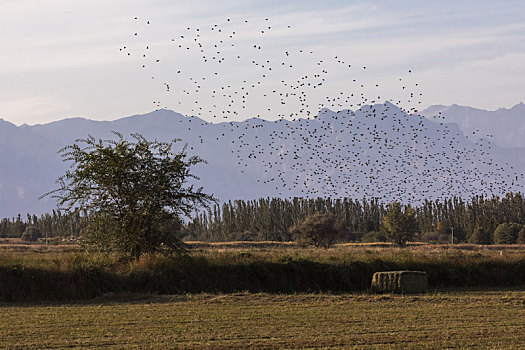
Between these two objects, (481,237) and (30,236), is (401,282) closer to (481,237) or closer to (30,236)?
(481,237)

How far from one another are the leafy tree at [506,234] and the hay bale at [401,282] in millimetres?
66047

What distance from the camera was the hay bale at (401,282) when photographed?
32094mm

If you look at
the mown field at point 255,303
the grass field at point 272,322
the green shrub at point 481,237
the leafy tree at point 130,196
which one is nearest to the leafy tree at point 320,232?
the green shrub at point 481,237

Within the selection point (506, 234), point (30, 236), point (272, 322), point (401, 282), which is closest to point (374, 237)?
point (506, 234)

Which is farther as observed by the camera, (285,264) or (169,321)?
(285,264)

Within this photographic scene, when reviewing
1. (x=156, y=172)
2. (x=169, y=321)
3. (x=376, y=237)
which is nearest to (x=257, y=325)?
(x=169, y=321)

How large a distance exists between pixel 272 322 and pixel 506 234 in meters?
78.6

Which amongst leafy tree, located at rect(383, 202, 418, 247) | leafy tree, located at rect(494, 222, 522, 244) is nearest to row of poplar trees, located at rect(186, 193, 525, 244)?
leafy tree, located at rect(494, 222, 522, 244)

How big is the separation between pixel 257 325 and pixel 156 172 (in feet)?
52.5

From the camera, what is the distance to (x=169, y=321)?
22.9m

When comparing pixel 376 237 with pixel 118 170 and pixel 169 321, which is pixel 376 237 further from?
pixel 169 321

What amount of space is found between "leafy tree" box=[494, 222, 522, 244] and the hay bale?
6605 cm

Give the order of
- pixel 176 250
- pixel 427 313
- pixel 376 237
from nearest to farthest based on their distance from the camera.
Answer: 1. pixel 427 313
2. pixel 176 250
3. pixel 376 237

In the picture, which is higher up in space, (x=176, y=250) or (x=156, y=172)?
(x=156, y=172)
